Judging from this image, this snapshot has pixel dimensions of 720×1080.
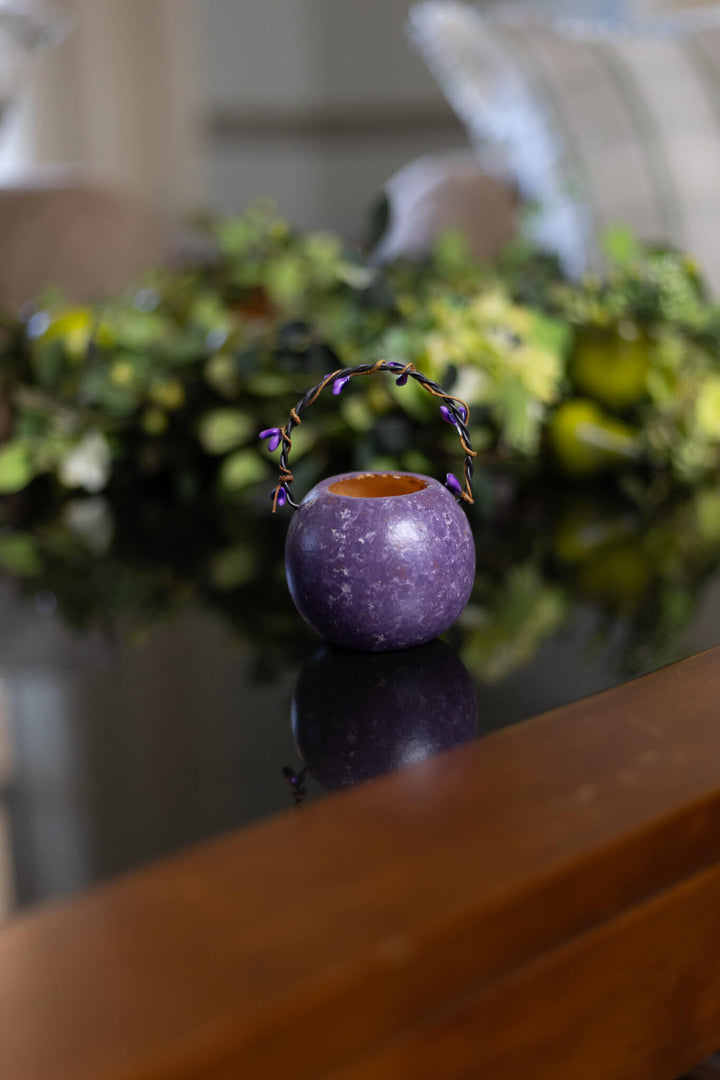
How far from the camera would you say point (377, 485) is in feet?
1.57

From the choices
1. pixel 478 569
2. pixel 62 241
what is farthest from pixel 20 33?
pixel 478 569

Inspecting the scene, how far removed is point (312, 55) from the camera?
3.78 m

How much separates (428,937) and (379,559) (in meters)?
0.19

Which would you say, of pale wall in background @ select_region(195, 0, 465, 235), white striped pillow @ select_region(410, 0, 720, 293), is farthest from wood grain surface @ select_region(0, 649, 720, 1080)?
pale wall in background @ select_region(195, 0, 465, 235)

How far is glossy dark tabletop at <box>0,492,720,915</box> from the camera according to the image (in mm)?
336

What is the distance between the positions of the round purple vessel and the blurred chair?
3.91 feet

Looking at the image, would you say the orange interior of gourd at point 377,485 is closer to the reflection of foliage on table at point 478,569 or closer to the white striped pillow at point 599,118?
the reflection of foliage on table at point 478,569

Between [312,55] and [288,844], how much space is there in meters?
3.96

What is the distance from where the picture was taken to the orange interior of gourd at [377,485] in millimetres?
461

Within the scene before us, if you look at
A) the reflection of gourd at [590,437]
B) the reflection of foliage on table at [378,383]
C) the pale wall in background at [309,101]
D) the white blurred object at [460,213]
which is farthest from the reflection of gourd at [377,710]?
the pale wall in background at [309,101]

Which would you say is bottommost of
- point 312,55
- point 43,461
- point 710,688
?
point 312,55

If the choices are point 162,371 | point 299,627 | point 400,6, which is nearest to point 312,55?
point 400,6

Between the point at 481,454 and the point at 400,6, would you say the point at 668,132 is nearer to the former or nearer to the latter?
the point at 481,454

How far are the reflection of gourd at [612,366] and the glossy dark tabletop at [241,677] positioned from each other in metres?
0.16
